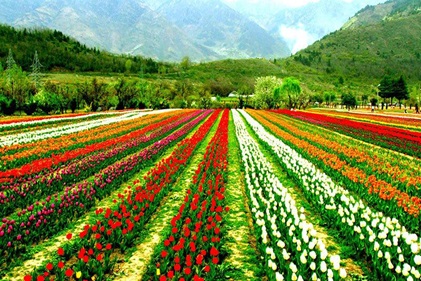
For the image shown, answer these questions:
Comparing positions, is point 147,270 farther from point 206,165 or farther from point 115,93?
point 115,93

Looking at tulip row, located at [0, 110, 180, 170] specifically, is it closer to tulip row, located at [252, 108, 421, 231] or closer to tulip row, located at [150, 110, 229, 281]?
tulip row, located at [150, 110, 229, 281]

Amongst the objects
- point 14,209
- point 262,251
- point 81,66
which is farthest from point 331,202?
point 81,66

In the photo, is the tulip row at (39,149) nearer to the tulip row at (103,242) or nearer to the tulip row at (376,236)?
the tulip row at (103,242)

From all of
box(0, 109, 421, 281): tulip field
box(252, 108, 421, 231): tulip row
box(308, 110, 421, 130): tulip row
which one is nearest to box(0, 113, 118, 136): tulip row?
box(0, 109, 421, 281): tulip field

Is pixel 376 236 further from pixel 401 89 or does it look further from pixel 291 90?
pixel 401 89

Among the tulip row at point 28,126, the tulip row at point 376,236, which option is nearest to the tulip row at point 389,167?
the tulip row at point 376,236

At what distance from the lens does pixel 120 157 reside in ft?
51.9

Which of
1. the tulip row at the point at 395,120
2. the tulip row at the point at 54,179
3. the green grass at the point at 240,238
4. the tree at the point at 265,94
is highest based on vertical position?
the tree at the point at 265,94

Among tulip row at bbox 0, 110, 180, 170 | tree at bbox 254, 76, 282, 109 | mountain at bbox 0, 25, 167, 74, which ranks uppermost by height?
mountain at bbox 0, 25, 167, 74

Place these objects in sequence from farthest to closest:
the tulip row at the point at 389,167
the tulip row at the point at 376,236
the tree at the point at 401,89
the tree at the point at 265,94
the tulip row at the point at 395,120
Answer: the tree at the point at 401,89
the tree at the point at 265,94
the tulip row at the point at 395,120
the tulip row at the point at 389,167
the tulip row at the point at 376,236

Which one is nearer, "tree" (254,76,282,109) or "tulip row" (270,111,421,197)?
"tulip row" (270,111,421,197)

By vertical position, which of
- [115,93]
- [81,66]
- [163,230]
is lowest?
[163,230]

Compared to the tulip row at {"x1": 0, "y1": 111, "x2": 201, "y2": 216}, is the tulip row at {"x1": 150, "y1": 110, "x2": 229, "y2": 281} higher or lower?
the tulip row at {"x1": 0, "y1": 111, "x2": 201, "y2": 216}

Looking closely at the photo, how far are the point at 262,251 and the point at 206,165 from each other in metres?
7.90
